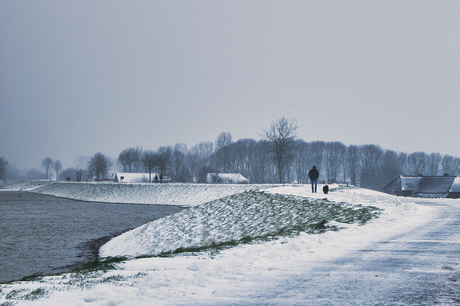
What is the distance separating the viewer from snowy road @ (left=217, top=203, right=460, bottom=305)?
5.43 metres

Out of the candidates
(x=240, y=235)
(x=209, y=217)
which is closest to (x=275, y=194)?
(x=209, y=217)

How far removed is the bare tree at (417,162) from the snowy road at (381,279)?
419ft

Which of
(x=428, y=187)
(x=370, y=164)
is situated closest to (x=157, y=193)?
(x=428, y=187)

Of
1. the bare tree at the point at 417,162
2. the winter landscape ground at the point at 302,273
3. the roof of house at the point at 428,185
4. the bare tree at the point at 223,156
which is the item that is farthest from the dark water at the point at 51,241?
the bare tree at the point at 417,162

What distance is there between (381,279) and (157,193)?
53373 mm

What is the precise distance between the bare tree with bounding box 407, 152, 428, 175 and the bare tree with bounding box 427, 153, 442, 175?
1.55 metres

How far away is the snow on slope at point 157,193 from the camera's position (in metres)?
51.3

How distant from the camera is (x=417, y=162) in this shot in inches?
4983

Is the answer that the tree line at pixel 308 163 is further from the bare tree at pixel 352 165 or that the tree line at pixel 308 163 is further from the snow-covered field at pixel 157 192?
the snow-covered field at pixel 157 192

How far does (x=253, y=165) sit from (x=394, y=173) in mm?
40330

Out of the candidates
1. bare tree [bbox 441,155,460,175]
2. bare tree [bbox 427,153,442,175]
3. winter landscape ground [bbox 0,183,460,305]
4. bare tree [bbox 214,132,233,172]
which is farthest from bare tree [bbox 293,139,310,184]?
winter landscape ground [bbox 0,183,460,305]

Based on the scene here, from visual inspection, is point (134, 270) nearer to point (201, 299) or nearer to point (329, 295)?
point (201, 299)

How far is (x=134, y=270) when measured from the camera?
798 cm

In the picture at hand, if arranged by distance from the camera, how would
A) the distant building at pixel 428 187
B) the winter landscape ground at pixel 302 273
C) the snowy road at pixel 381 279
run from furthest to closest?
1. the distant building at pixel 428 187
2. the winter landscape ground at pixel 302 273
3. the snowy road at pixel 381 279
